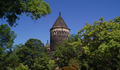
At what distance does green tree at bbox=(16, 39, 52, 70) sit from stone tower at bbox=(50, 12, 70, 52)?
10690mm

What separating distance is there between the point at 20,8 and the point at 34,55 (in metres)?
23.9

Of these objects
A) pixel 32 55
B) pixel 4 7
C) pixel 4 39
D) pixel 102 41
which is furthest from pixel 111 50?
pixel 32 55

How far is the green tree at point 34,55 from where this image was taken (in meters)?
31.8

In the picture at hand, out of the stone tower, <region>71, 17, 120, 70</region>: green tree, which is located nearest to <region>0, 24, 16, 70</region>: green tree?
<region>71, 17, 120, 70</region>: green tree

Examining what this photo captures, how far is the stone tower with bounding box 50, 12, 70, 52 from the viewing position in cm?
4612

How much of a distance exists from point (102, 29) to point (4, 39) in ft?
51.4

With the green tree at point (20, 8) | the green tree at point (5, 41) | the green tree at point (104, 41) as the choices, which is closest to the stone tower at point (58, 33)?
the green tree at point (5, 41)

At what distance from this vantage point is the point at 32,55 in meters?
33.6

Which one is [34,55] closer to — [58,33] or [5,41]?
[5,41]

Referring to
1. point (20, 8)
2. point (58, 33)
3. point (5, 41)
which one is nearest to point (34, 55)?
point (5, 41)

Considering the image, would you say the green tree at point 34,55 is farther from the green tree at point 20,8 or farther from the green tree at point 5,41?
the green tree at point 20,8

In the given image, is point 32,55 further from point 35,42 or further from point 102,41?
point 102,41

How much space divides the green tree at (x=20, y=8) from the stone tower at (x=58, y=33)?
115ft

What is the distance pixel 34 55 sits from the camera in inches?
1315
